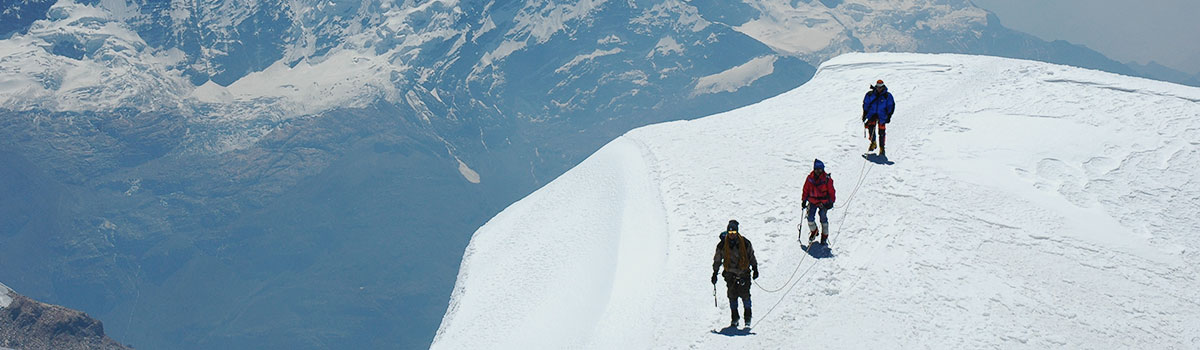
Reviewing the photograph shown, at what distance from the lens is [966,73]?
4275 cm

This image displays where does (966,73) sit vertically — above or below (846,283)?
above

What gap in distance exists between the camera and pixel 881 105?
26750 millimetres

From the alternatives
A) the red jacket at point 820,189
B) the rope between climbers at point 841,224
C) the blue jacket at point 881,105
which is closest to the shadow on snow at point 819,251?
the rope between climbers at point 841,224

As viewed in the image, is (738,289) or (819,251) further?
(819,251)

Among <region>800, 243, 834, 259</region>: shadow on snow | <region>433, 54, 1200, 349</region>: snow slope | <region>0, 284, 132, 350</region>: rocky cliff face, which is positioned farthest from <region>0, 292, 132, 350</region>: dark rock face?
<region>800, 243, 834, 259</region>: shadow on snow

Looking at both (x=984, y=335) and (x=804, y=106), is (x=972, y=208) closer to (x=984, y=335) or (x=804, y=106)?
(x=984, y=335)

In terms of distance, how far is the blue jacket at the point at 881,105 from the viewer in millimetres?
26594

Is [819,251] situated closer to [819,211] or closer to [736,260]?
[819,211]

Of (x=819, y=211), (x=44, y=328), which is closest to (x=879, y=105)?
(x=819, y=211)

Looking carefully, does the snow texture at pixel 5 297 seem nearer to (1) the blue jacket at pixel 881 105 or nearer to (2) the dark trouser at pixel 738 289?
(1) the blue jacket at pixel 881 105

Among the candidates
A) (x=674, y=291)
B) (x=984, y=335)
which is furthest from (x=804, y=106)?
(x=984, y=335)

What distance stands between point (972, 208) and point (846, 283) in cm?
682

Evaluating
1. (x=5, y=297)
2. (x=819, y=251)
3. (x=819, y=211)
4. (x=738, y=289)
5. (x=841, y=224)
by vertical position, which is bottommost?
(x=738, y=289)

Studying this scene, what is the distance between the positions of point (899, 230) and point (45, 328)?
86248mm
